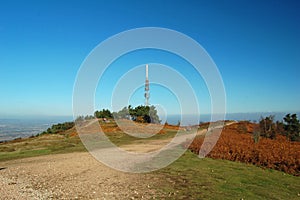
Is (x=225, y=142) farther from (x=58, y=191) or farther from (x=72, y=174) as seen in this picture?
(x=58, y=191)

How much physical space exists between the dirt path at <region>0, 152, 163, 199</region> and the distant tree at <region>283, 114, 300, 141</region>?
1085 inches

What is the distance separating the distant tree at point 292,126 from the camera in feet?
113

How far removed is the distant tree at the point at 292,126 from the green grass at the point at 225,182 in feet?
69.4

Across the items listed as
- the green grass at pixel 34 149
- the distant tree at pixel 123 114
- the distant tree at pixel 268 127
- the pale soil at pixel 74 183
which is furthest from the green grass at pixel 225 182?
the distant tree at pixel 123 114

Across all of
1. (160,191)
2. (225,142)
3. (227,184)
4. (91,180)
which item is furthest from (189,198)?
(225,142)

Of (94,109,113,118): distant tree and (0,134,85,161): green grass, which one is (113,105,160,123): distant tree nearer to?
(94,109,113,118): distant tree

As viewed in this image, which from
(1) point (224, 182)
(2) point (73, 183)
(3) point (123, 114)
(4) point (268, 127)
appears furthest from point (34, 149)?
(3) point (123, 114)

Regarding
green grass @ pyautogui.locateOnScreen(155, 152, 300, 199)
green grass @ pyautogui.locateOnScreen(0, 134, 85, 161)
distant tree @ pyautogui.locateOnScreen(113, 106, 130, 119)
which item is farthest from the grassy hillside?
distant tree @ pyautogui.locateOnScreen(113, 106, 130, 119)

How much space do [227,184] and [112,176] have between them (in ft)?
17.6

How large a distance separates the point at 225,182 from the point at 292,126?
2784 cm

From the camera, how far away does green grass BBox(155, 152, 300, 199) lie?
406 inches

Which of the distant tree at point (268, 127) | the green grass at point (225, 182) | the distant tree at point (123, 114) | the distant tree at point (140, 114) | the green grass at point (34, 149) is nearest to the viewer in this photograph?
the green grass at point (225, 182)

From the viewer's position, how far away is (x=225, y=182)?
40.2ft

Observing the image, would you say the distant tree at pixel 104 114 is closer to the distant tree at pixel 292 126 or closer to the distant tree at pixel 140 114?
the distant tree at pixel 140 114
